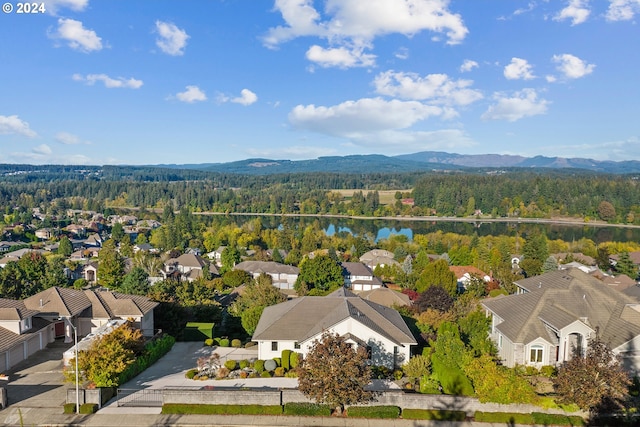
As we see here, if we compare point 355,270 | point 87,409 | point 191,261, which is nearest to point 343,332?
point 87,409

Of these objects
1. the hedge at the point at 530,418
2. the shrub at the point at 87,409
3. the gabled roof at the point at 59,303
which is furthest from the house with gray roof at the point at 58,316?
the hedge at the point at 530,418

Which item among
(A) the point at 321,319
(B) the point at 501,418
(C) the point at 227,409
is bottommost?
(B) the point at 501,418

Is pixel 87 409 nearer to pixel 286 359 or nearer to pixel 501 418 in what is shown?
pixel 286 359

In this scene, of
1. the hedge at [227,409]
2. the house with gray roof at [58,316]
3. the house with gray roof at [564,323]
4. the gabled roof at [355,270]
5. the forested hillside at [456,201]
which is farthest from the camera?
the forested hillside at [456,201]

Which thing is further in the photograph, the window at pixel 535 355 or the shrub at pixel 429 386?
the window at pixel 535 355

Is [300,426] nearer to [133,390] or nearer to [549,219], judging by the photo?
[133,390]

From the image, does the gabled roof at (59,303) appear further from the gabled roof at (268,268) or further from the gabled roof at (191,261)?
the gabled roof at (191,261)

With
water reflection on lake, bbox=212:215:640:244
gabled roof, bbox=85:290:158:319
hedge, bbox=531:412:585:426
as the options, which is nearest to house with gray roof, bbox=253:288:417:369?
hedge, bbox=531:412:585:426

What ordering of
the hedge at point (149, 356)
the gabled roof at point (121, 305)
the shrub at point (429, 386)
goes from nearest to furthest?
the shrub at point (429, 386), the hedge at point (149, 356), the gabled roof at point (121, 305)
